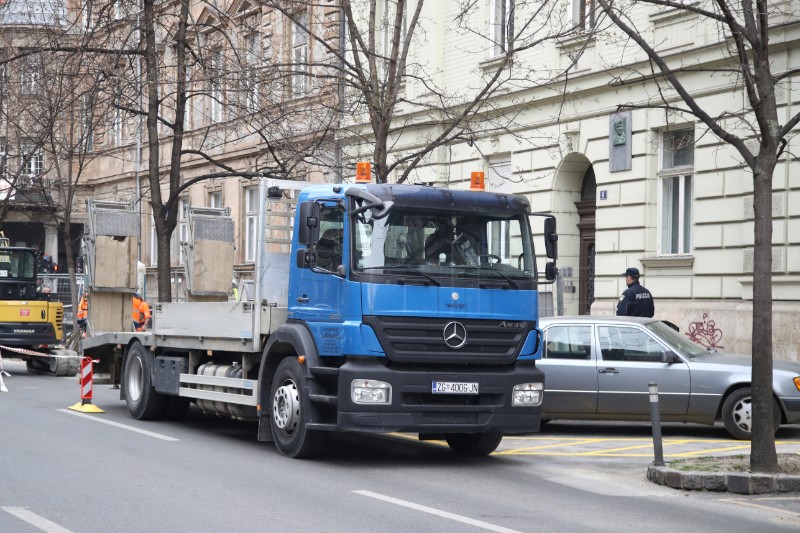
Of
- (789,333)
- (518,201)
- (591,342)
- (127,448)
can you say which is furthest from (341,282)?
(789,333)

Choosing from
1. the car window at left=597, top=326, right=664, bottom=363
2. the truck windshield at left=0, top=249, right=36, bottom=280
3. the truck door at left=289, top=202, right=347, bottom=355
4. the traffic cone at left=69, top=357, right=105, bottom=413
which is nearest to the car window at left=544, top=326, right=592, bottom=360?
the car window at left=597, top=326, right=664, bottom=363

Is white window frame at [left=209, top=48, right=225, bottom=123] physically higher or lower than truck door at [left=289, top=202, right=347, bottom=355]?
higher

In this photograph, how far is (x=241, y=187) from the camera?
35.4 m

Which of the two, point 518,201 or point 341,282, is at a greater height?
point 518,201

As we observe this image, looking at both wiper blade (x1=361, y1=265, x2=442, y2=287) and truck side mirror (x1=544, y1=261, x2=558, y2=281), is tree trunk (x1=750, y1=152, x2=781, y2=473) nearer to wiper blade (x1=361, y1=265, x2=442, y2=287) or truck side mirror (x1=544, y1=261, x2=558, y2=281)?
truck side mirror (x1=544, y1=261, x2=558, y2=281)

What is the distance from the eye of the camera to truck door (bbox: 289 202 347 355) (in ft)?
38.4

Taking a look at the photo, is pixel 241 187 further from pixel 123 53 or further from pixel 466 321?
pixel 466 321

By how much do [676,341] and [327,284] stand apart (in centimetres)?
539

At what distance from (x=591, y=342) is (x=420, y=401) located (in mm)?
4151

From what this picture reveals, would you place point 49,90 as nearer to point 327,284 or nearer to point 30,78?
point 30,78

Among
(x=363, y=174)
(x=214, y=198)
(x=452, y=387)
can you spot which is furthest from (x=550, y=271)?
(x=214, y=198)

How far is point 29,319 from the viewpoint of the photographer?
26.6m

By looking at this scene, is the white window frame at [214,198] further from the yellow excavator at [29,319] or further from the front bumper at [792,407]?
the front bumper at [792,407]

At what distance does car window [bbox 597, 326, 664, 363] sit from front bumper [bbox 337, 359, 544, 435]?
301 cm
